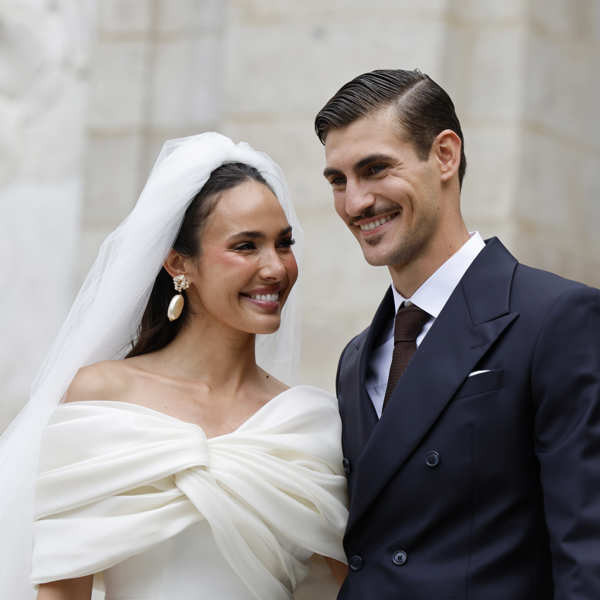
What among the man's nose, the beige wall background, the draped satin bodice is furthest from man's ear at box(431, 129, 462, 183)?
the beige wall background

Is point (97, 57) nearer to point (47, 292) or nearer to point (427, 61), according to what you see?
point (47, 292)

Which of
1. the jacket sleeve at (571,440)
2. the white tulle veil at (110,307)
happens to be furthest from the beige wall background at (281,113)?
the jacket sleeve at (571,440)

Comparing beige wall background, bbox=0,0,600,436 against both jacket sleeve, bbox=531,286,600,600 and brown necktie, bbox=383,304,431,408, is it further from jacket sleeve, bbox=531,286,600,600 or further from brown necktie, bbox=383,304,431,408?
jacket sleeve, bbox=531,286,600,600

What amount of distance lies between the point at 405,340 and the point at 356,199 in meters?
0.37

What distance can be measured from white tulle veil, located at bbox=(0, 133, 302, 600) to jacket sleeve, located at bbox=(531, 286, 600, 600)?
121 cm

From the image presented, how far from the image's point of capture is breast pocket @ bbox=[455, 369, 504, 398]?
271 cm

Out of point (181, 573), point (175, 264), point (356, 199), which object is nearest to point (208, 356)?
point (175, 264)

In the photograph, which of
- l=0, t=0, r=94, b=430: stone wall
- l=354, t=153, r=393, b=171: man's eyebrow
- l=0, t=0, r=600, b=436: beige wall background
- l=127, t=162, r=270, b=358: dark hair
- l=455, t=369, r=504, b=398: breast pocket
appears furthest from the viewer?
l=0, t=0, r=94, b=430: stone wall

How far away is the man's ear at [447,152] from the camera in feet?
10.0

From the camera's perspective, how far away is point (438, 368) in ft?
9.24

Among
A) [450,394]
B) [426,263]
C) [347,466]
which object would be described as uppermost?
[426,263]

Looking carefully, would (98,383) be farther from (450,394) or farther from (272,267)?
(450,394)

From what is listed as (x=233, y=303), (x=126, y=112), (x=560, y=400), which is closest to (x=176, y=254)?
(x=233, y=303)

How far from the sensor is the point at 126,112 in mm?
5832
